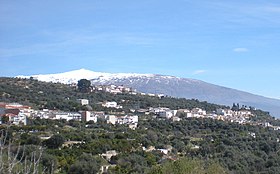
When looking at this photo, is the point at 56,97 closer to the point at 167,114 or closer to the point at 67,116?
the point at 67,116

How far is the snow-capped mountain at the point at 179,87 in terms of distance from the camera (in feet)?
456

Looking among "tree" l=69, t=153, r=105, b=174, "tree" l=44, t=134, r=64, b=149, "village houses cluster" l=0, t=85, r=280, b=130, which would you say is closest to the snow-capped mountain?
"village houses cluster" l=0, t=85, r=280, b=130

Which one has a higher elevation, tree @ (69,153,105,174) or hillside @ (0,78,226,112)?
hillside @ (0,78,226,112)

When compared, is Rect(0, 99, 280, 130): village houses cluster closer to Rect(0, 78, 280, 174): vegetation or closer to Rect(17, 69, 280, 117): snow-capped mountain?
Rect(0, 78, 280, 174): vegetation

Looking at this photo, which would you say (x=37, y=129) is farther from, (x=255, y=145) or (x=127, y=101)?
(x=127, y=101)

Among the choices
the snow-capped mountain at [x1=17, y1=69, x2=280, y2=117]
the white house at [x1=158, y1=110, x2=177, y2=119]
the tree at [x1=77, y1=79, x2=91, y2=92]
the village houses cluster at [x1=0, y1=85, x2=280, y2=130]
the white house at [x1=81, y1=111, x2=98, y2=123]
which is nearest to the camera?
the village houses cluster at [x1=0, y1=85, x2=280, y2=130]

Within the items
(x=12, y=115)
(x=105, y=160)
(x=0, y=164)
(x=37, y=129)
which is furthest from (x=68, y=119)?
(x=0, y=164)

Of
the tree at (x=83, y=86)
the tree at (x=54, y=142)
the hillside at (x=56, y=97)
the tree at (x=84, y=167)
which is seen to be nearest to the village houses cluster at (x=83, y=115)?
the hillside at (x=56, y=97)

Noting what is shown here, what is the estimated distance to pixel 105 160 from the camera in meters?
22.9

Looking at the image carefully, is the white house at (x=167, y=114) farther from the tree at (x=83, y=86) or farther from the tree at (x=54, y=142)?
the tree at (x=54, y=142)

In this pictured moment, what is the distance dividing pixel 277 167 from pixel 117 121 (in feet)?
64.0

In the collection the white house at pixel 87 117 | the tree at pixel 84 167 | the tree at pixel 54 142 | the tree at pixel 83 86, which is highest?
the tree at pixel 83 86

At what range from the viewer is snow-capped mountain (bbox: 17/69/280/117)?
139m

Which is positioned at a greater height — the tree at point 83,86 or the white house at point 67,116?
the tree at point 83,86
